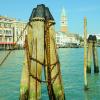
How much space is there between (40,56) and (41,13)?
4.62 feet

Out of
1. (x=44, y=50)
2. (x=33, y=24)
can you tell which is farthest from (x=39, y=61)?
(x=33, y=24)

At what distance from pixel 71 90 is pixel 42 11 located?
403 inches

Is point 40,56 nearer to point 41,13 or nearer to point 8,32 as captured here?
point 41,13

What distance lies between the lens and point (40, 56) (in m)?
12.3

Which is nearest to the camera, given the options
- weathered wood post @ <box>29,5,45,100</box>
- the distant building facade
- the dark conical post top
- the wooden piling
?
weathered wood post @ <box>29,5,45,100</box>

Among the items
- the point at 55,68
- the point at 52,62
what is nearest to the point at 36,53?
the point at 52,62

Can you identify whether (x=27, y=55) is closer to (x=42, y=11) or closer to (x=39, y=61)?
(x=39, y=61)

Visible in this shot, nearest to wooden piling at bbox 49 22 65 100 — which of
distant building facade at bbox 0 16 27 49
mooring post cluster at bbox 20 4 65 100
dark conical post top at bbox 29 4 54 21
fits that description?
mooring post cluster at bbox 20 4 65 100

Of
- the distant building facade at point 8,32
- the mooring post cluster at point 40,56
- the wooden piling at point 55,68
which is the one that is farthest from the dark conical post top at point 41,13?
the distant building facade at point 8,32

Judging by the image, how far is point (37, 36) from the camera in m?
A: 12.3

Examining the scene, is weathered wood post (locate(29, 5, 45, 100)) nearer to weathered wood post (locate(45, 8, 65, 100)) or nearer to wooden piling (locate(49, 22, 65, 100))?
weathered wood post (locate(45, 8, 65, 100))

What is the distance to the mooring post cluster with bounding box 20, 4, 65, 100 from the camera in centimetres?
1228

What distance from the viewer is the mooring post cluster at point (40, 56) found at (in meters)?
12.3

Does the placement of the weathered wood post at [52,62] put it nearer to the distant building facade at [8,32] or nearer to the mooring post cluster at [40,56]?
the mooring post cluster at [40,56]
